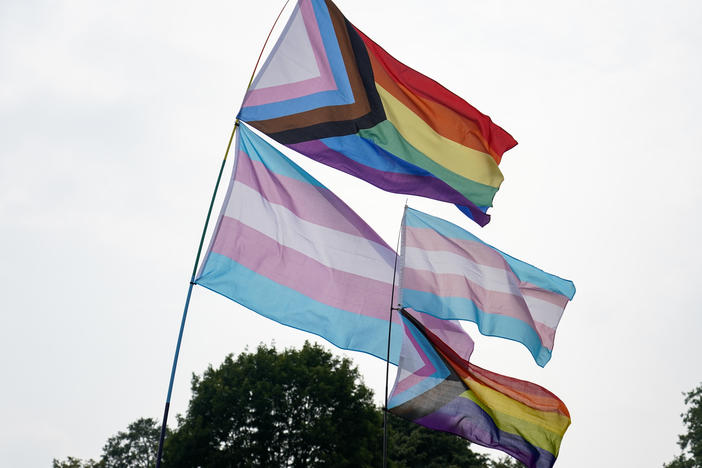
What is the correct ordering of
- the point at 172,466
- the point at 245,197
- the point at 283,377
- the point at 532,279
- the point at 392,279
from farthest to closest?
the point at 283,377 < the point at 172,466 < the point at 532,279 < the point at 392,279 < the point at 245,197

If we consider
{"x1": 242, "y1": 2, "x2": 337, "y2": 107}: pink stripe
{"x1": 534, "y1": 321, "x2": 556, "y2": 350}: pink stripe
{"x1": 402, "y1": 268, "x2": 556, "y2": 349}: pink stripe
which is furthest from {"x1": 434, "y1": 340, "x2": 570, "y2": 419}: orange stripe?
{"x1": 242, "y1": 2, "x2": 337, "y2": 107}: pink stripe

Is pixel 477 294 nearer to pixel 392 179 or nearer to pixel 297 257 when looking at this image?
pixel 392 179

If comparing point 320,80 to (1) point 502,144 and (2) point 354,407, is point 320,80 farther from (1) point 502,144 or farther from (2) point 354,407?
(2) point 354,407

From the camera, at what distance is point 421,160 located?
416 inches

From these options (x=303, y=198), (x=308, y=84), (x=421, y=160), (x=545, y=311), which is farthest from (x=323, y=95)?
(x=545, y=311)

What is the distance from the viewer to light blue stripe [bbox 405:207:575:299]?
39.5 feet

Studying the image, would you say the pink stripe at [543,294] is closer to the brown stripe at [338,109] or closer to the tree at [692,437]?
the brown stripe at [338,109]

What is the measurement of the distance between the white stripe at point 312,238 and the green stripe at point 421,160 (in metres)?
1.43

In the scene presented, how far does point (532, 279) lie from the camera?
12.5 m

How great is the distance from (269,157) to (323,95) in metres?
1.17

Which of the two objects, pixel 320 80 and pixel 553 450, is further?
pixel 553 450

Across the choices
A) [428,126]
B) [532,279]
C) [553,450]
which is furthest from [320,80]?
[553,450]

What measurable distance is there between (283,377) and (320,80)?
24160 mm

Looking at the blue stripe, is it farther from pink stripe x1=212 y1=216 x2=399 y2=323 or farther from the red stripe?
pink stripe x1=212 y1=216 x2=399 y2=323
